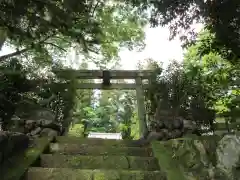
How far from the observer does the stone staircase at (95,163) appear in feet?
7.92

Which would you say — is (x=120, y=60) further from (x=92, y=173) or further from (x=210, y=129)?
(x=92, y=173)

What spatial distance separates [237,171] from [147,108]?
151 inches

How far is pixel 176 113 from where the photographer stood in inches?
188

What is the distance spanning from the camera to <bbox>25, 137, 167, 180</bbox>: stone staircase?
2.41 meters

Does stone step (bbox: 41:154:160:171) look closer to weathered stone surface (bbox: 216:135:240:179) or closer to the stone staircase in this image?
the stone staircase

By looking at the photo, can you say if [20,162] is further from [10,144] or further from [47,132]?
[47,132]

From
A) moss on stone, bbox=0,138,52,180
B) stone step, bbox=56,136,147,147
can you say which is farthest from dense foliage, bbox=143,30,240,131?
moss on stone, bbox=0,138,52,180

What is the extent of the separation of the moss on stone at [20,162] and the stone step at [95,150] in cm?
21

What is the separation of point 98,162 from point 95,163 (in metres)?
0.03

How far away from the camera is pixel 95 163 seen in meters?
2.84

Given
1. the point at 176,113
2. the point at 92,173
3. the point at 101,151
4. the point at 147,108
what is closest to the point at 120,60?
the point at 147,108

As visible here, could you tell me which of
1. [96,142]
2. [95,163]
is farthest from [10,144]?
[96,142]

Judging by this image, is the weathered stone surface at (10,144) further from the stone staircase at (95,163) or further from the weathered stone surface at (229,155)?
the weathered stone surface at (229,155)

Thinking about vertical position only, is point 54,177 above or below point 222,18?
below
